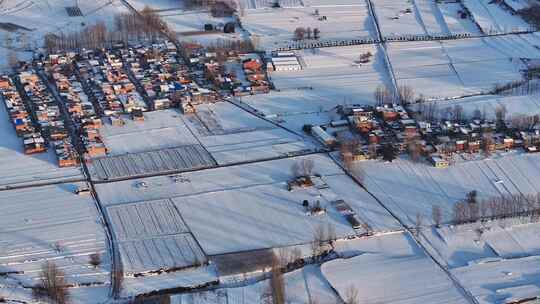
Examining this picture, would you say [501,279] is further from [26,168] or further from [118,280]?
[26,168]

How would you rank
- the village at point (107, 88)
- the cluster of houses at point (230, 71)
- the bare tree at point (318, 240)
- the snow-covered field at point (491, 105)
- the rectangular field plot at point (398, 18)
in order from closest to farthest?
the bare tree at point (318, 240) → the village at point (107, 88) → the snow-covered field at point (491, 105) → the cluster of houses at point (230, 71) → the rectangular field plot at point (398, 18)

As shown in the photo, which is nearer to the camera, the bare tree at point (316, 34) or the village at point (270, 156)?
the village at point (270, 156)

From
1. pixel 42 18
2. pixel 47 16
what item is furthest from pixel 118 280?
pixel 47 16

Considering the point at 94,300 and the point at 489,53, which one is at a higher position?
the point at 489,53

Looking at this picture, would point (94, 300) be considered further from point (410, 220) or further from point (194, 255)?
point (410, 220)

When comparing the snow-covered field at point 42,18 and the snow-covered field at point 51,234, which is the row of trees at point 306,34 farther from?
the snow-covered field at point 51,234

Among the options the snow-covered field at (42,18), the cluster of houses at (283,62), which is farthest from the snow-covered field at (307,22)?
the snow-covered field at (42,18)

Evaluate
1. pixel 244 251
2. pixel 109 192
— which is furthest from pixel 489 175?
pixel 109 192

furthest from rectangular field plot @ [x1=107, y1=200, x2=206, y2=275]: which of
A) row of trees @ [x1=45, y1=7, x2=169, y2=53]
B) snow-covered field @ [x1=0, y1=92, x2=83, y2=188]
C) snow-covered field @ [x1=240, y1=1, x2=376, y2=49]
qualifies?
row of trees @ [x1=45, y1=7, x2=169, y2=53]
